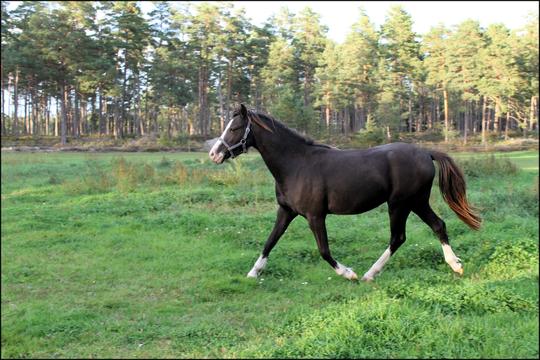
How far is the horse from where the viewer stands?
5.75 m

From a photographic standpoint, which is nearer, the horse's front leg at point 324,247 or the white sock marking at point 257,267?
the horse's front leg at point 324,247

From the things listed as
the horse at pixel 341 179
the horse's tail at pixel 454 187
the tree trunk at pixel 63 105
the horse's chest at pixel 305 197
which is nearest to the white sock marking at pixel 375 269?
the horse at pixel 341 179

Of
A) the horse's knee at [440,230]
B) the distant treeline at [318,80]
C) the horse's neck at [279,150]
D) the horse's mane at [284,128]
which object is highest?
the distant treeline at [318,80]

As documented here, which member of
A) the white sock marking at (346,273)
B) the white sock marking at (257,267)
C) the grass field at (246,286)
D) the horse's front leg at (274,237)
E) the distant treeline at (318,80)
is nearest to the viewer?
the grass field at (246,286)

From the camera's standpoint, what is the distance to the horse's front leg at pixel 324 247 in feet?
18.4

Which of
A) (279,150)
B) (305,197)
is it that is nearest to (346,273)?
(305,197)

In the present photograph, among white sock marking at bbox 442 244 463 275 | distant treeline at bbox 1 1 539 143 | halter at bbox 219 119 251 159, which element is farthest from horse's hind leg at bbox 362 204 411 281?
distant treeline at bbox 1 1 539 143

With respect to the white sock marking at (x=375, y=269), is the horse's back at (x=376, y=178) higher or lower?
higher

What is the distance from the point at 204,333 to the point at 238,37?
33871mm

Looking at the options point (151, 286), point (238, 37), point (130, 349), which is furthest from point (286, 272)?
point (238, 37)

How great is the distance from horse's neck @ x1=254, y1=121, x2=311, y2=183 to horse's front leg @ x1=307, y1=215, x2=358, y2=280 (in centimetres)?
72

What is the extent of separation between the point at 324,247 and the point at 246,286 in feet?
3.55

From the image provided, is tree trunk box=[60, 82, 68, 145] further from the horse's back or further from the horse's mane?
the horse's back

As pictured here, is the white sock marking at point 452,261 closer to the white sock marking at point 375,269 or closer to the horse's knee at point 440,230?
the horse's knee at point 440,230
